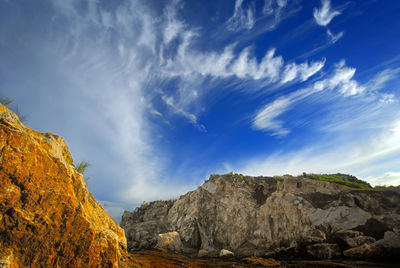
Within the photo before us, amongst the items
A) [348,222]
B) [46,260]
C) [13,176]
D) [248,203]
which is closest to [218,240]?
[248,203]

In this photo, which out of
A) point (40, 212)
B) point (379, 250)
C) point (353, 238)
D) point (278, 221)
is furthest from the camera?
point (278, 221)

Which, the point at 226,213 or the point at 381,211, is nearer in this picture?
the point at 381,211

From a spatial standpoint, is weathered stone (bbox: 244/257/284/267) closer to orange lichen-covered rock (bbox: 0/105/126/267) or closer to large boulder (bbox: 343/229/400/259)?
large boulder (bbox: 343/229/400/259)

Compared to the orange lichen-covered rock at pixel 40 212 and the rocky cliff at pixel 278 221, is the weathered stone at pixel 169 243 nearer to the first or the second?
Answer: the rocky cliff at pixel 278 221

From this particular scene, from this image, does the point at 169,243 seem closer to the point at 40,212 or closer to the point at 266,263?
the point at 266,263

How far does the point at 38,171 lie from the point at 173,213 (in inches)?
927

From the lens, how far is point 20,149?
593cm

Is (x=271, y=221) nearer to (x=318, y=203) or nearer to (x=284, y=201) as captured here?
(x=284, y=201)

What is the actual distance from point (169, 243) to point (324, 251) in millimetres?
14532

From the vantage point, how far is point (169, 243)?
63.8 feet

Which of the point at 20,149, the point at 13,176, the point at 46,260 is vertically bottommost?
the point at 46,260

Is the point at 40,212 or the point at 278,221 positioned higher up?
the point at 40,212

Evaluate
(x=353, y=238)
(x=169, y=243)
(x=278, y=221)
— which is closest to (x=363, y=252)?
(x=353, y=238)

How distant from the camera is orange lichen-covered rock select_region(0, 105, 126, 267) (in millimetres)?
5285
